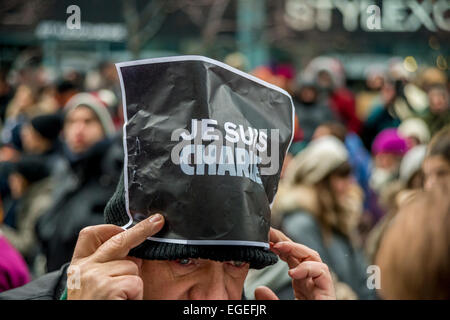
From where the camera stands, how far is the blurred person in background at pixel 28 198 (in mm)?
5219

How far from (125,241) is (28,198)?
13.2 ft

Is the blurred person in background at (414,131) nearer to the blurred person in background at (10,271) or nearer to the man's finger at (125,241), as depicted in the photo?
the blurred person in background at (10,271)

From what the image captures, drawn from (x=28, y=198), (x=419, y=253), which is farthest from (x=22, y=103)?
(x=419, y=253)

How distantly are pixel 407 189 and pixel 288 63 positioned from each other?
228 centimetres

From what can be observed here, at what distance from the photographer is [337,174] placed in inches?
167

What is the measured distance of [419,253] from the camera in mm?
1903

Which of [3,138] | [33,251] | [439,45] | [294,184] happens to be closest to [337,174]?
[294,184]

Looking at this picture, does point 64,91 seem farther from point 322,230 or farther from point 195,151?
point 195,151

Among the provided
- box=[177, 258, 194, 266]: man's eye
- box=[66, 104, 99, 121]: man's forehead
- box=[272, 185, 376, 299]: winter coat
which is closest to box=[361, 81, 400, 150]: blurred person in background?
box=[272, 185, 376, 299]: winter coat

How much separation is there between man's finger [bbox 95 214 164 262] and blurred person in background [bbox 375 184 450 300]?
62 cm

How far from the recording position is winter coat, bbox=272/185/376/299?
11.4 ft

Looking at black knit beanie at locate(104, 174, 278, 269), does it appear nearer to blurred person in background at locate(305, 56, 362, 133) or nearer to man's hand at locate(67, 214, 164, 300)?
man's hand at locate(67, 214, 164, 300)

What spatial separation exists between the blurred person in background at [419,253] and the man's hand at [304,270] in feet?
0.50
